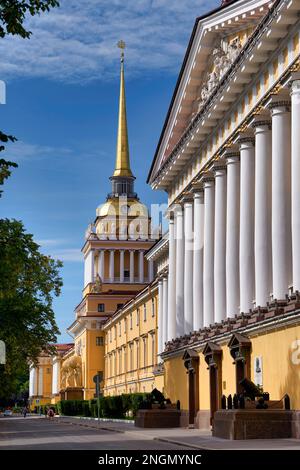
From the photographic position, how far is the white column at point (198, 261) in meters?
43.1

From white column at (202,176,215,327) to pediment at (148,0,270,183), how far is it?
3867 millimetres

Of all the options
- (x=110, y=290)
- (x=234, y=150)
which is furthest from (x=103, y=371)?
(x=234, y=150)

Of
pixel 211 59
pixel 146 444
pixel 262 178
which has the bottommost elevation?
pixel 146 444

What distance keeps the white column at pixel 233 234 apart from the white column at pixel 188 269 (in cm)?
805

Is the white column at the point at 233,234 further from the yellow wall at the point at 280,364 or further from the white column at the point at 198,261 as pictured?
the white column at the point at 198,261

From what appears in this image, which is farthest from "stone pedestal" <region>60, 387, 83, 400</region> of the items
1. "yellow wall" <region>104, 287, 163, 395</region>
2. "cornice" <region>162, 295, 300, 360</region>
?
"cornice" <region>162, 295, 300, 360</region>

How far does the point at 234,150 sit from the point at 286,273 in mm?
9261

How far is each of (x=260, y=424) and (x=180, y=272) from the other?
21.4 meters

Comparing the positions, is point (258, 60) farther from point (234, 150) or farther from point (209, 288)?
point (209, 288)

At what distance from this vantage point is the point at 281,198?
30312 millimetres

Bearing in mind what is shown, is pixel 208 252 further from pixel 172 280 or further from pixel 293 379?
pixel 293 379

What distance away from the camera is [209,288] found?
40688 mm

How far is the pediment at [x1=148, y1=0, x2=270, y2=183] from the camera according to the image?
121ft

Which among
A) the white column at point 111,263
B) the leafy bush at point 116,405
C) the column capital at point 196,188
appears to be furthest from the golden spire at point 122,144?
the column capital at point 196,188
